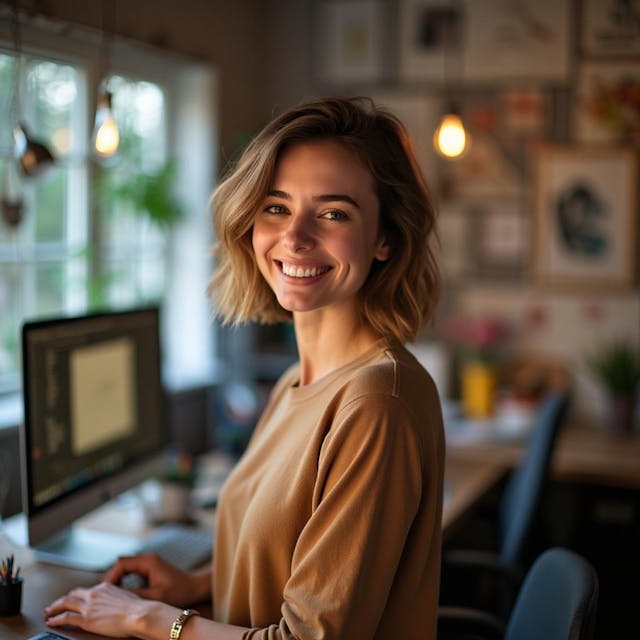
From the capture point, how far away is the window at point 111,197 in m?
2.87

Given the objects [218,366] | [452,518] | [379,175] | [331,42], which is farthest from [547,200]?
[379,175]

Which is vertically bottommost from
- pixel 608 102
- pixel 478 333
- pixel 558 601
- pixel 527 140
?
pixel 558 601

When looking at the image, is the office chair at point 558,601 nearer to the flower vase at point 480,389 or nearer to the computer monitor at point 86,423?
the computer monitor at point 86,423

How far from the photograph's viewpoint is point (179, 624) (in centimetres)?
134

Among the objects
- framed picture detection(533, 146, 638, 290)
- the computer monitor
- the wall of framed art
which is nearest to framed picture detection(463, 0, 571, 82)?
the wall of framed art

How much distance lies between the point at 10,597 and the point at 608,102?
9.76ft

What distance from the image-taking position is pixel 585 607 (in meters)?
1.34

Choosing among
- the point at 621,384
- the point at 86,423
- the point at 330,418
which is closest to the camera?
the point at 330,418

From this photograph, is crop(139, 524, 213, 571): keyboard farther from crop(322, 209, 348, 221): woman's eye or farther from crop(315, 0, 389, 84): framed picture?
crop(315, 0, 389, 84): framed picture

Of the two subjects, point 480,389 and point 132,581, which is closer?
point 132,581

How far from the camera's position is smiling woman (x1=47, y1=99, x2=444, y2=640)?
3.93 ft

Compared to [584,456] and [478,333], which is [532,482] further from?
[478,333]

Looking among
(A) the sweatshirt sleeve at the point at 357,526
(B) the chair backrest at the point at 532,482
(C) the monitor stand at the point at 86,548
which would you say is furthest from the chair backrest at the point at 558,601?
(C) the monitor stand at the point at 86,548

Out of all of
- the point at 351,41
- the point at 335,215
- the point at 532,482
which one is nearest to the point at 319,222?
the point at 335,215
